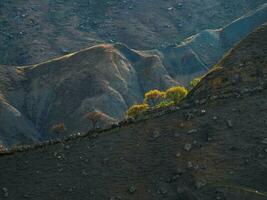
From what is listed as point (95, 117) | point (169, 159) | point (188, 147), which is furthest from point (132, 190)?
point (95, 117)

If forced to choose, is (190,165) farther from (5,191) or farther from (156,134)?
(5,191)

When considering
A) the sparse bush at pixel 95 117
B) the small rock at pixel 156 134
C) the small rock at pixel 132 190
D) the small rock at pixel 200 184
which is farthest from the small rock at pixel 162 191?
the sparse bush at pixel 95 117

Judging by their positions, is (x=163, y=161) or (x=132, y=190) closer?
(x=132, y=190)

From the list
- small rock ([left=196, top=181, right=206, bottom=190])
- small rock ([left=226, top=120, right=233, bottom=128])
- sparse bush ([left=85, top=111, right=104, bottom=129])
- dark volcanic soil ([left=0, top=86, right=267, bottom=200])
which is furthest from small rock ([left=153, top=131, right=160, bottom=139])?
sparse bush ([left=85, top=111, right=104, bottom=129])

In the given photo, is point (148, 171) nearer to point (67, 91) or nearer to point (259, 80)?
point (259, 80)

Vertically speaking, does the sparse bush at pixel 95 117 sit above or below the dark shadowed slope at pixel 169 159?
below

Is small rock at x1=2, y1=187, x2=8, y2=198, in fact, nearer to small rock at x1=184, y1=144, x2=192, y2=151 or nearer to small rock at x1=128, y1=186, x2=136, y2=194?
small rock at x1=128, y1=186, x2=136, y2=194

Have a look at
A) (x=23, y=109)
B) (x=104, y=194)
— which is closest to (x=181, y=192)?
(x=104, y=194)

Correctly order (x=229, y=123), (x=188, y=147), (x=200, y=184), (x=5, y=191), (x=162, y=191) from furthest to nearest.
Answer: (x=229, y=123)
(x=188, y=147)
(x=5, y=191)
(x=162, y=191)
(x=200, y=184)

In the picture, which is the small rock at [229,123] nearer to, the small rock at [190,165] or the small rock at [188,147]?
Answer: the small rock at [188,147]
